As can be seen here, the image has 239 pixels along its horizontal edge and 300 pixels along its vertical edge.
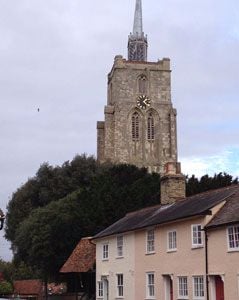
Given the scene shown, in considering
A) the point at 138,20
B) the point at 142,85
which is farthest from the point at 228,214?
the point at 138,20

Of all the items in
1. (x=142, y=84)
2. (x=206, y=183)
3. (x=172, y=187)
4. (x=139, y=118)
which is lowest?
(x=172, y=187)

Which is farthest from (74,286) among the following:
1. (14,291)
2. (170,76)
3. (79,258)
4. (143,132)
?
(170,76)

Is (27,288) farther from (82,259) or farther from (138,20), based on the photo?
(138,20)

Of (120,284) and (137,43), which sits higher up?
(137,43)

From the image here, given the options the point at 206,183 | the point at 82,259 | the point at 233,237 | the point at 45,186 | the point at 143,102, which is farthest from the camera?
the point at 143,102

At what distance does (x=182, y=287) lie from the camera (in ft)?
99.9

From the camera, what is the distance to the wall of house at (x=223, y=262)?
1048 inches

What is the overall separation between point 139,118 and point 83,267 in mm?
68008

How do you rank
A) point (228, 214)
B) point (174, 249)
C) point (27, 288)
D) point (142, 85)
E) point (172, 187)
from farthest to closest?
point (142, 85) → point (27, 288) → point (172, 187) → point (174, 249) → point (228, 214)

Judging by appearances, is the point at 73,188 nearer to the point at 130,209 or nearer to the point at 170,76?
the point at 130,209

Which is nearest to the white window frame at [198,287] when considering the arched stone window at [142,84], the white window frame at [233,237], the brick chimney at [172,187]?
the white window frame at [233,237]

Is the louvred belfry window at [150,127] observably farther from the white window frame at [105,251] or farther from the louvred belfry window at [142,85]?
the white window frame at [105,251]

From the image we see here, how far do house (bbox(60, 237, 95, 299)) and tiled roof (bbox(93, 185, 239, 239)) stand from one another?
4.42 m

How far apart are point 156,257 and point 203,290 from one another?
15.9ft
